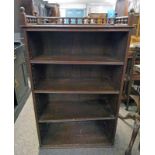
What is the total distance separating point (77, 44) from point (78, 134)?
1.11 meters

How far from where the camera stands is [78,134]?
1.77 m

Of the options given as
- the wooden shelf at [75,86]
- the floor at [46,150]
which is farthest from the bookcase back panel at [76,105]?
the floor at [46,150]

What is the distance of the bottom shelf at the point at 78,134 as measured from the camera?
1.64 metres

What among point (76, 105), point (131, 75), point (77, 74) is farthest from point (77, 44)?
point (131, 75)

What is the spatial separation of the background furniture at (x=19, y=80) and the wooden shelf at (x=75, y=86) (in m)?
0.93

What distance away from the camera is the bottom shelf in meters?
1.64

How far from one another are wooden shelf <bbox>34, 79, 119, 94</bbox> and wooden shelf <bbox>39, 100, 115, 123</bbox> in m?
0.32

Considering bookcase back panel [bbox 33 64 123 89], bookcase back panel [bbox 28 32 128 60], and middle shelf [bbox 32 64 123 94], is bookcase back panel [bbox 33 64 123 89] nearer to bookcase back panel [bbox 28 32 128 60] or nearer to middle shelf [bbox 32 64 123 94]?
middle shelf [bbox 32 64 123 94]

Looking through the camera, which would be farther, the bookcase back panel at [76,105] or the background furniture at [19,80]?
the background furniture at [19,80]

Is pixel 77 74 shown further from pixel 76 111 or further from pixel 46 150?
pixel 46 150

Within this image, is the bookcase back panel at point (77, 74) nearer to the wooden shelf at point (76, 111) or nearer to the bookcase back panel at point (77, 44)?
the bookcase back panel at point (77, 44)
